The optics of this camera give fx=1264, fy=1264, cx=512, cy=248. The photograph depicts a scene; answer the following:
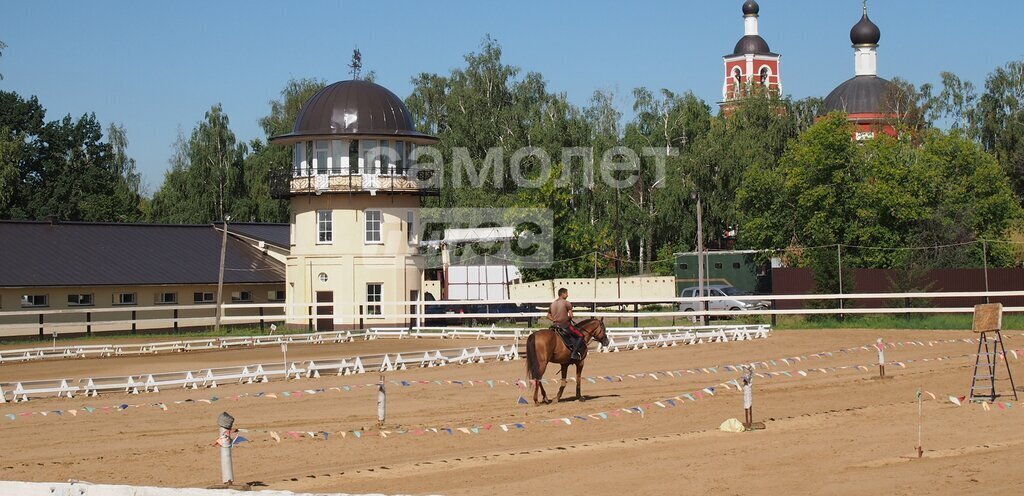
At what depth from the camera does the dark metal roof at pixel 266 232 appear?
60719 millimetres

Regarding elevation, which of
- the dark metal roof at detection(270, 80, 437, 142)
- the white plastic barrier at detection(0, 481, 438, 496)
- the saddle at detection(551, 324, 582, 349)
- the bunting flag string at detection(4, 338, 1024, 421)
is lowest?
the bunting flag string at detection(4, 338, 1024, 421)

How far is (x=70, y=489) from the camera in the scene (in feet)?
37.0

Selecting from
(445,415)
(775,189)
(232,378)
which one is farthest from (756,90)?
(445,415)

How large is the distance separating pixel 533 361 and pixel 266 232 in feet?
140

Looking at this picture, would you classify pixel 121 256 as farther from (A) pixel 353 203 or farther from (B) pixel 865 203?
(B) pixel 865 203

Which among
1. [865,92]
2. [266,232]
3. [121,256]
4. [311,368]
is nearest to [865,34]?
[865,92]

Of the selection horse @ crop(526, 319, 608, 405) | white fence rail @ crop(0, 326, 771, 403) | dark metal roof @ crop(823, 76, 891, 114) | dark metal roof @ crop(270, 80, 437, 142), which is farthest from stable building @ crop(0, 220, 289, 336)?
dark metal roof @ crop(823, 76, 891, 114)

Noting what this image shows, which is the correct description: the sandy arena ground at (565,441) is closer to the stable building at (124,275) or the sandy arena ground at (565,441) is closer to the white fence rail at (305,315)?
the white fence rail at (305,315)

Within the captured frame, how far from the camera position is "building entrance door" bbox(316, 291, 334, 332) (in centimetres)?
5144

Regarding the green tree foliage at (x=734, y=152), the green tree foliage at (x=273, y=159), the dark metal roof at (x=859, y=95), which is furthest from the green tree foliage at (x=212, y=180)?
the dark metal roof at (x=859, y=95)

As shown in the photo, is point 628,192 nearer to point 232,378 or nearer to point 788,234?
point 788,234

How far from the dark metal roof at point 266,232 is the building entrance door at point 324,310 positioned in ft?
24.4

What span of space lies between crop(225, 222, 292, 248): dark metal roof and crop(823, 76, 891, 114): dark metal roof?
4496cm

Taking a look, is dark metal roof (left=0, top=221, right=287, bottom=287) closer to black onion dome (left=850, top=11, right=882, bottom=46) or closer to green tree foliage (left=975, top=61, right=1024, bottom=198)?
green tree foliage (left=975, top=61, right=1024, bottom=198)
